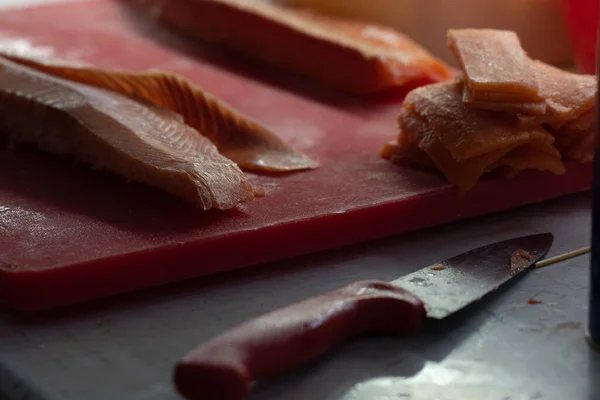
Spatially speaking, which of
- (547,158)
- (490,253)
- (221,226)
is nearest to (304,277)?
(221,226)

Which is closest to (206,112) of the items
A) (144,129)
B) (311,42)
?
Result: (144,129)

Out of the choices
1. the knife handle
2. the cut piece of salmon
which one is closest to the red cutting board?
the cut piece of salmon

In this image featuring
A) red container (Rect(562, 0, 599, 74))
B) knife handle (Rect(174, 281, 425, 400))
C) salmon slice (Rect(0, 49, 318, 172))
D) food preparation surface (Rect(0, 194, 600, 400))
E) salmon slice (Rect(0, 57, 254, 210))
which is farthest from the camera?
red container (Rect(562, 0, 599, 74))

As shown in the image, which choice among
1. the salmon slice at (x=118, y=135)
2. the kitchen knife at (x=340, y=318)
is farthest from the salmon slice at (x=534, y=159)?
the salmon slice at (x=118, y=135)

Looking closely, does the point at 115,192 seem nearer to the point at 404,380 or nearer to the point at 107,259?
A: the point at 107,259

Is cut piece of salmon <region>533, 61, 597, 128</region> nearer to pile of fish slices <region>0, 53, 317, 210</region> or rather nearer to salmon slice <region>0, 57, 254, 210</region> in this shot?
pile of fish slices <region>0, 53, 317, 210</region>

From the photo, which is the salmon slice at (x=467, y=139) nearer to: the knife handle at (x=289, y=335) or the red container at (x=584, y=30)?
the knife handle at (x=289, y=335)
